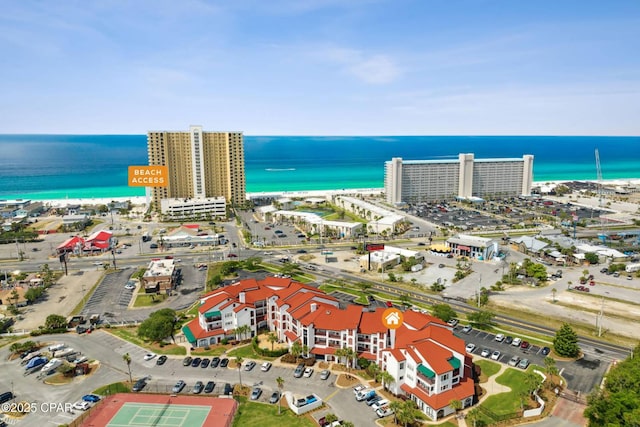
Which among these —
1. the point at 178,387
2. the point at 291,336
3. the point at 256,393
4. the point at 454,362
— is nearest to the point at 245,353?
the point at 291,336

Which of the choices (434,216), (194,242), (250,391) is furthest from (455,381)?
(434,216)

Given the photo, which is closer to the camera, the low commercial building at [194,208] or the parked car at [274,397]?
the parked car at [274,397]

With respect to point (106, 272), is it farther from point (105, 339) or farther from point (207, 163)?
point (207, 163)

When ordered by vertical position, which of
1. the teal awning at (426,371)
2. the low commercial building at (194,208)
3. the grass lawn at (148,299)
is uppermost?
the low commercial building at (194,208)

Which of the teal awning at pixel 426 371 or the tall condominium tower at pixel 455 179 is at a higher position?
the tall condominium tower at pixel 455 179

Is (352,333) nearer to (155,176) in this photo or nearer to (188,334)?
(188,334)

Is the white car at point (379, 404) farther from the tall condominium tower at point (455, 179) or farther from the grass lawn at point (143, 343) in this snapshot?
the tall condominium tower at point (455, 179)

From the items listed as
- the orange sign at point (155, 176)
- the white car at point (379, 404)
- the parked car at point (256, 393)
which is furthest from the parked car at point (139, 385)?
the orange sign at point (155, 176)
